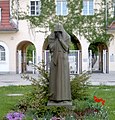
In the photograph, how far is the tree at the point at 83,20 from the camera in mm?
36375

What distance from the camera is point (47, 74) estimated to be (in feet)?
37.6

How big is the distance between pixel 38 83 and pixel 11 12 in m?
26.3

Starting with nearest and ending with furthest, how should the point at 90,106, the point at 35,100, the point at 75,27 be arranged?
1. the point at 90,106
2. the point at 35,100
3. the point at 75,27

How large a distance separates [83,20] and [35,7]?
4.63m

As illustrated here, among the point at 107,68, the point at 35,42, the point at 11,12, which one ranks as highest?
the point at 11,12

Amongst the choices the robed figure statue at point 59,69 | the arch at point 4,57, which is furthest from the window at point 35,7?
the robed figure statue at point 59,69

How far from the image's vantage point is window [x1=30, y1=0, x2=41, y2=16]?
37.1 metres

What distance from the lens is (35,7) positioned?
37.1 meters

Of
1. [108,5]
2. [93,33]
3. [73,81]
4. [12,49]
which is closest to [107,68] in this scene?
[93,33]

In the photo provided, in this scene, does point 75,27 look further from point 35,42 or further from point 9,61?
point 9,61

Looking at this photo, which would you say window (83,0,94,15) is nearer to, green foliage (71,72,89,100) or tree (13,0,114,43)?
tree (13,0,114,43)

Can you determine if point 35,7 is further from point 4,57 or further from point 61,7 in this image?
point 4,57

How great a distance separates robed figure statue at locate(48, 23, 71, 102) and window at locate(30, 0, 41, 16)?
89.2ft

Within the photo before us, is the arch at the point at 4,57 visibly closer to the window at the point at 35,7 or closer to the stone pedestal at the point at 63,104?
the window at the point at 35,7
